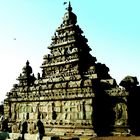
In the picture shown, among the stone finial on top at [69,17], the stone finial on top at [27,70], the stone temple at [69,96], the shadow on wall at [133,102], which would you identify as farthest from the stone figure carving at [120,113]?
the stone finial on top at [27,70]

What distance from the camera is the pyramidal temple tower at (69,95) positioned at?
24891 mm

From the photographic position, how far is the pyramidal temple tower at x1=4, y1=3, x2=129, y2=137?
81.7 feet

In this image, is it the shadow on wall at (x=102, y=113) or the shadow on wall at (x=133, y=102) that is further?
the shadow on wall at (x=102, y=113)

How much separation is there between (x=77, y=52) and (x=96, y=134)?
9480 mm

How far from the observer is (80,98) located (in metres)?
25.8

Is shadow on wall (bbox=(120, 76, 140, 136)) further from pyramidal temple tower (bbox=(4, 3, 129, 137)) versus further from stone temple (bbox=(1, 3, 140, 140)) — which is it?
pyramidal temple tower (bbox=(4, 3, 129, 137))

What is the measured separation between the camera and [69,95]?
26734 millimetres

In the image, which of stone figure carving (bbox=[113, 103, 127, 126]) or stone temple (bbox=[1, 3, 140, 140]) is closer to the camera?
stone figure carving (bbox=[113, 103, 127, 126])

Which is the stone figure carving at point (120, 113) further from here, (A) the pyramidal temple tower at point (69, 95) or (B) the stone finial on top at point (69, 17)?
(B) the stone finial on top at point (69, 17)

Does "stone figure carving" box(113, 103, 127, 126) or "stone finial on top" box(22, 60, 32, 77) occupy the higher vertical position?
"stone finial on top" box(22, 60, 32, 77)

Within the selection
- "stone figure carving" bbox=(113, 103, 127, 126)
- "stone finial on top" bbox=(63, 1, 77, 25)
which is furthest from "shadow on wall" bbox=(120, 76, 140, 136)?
"stone finial on top" bbox=(63, 1, 77, 25)

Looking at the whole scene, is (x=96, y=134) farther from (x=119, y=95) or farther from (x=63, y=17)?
(x=63, y=17)

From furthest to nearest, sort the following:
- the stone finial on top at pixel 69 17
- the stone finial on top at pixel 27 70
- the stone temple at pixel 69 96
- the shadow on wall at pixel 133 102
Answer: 1. the stone finial on top at pixel 27 70
2. the stone finial on top at pixel 69 17
3. the stone temple at pixel 69 96
4. the shadow on wall at pixel 133 102

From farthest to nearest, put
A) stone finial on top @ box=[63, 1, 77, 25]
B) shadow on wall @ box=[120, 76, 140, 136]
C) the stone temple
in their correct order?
1. stone finial on top @ box=[63, 1, 77, 25]
2. the stone temple
3. shadow on wall @ box=[120, 76, 140, 136]
